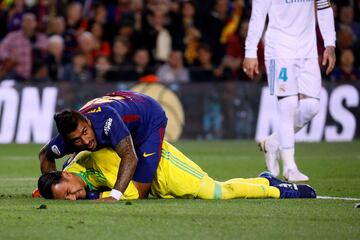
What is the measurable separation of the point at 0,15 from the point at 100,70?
114 inches

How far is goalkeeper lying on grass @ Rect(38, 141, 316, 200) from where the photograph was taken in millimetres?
8742

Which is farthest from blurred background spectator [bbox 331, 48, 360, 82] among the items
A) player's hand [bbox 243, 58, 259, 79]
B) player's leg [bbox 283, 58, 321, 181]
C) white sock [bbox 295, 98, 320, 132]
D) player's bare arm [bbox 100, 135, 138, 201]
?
player's bare arm [bbox 100, 135, 138, 201]

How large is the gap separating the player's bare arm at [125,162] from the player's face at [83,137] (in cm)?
21

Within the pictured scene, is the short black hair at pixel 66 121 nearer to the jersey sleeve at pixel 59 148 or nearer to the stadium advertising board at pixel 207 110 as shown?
the jersey sleeve at pixel 59 148

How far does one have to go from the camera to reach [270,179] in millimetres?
9453

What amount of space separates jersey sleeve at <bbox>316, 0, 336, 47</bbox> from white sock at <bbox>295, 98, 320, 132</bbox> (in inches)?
24.3

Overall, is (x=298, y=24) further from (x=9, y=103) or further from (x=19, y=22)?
(x=19, y=22)

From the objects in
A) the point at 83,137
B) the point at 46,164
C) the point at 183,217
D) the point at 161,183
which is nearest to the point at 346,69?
the point at 161,183

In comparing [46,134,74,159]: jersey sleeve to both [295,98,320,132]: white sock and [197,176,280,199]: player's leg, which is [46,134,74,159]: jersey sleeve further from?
[295,98,320,132]: white sock

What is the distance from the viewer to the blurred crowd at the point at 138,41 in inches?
751

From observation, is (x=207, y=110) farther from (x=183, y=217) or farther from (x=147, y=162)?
(x=183, y=217)

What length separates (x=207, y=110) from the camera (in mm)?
Result: 18453

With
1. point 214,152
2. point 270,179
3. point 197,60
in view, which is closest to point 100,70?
point 197,60

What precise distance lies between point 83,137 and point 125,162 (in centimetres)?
38
